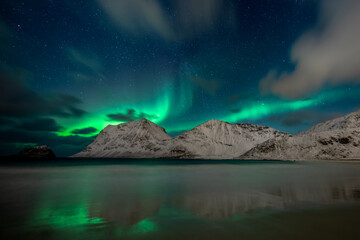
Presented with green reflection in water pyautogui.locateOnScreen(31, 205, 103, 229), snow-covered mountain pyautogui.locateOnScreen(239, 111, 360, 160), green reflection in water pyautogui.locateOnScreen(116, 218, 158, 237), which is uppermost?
snow-covered mountain pyautogui.locateOnScreen(239, 111, 360, 160)

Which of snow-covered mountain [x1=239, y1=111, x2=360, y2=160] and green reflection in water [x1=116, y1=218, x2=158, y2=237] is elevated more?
snow-covered mountain [x1=239, y1=111, x2=360, y2=160]

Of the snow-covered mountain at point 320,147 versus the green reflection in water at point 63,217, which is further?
the snow-covered mountain at point 320,147

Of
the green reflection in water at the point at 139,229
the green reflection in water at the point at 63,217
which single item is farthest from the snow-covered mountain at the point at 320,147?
the green reflection in water at the point at 63,217

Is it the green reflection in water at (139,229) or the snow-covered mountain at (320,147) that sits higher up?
the snow-covered mountain at (320,147)

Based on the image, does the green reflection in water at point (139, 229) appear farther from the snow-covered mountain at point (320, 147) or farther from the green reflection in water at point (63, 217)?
the snow-covered mountain at point (320, 147)

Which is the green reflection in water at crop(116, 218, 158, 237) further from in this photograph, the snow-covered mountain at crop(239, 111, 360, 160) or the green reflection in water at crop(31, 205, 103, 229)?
the snow-covered mountain at crop(239, 111, 360, 160)

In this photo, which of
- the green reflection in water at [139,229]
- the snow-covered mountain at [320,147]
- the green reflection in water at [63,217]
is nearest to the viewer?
the green reflection in water at [139,229]

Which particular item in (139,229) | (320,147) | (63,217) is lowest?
(63,217)

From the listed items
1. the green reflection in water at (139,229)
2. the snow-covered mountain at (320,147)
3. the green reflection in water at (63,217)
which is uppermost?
the snow-covered mountain at (320,147)

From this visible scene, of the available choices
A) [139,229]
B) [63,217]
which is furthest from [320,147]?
[63,217]

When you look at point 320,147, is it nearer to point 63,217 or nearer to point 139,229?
point 139,229

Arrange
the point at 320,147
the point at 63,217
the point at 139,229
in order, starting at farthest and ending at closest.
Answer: the point at 320,147, the point at 63,217, the point at 139,229

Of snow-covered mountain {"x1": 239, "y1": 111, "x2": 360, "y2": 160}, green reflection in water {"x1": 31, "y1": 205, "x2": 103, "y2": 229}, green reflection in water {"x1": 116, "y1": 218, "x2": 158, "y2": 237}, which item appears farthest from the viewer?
snow-covered mountain {"x1": 239, "y1": 111, "x2": 360, "y2": 160}

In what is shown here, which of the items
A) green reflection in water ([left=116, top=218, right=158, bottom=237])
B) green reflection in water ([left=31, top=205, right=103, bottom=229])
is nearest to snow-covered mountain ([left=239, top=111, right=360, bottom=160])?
green reflection in water ([left=116, top=218, right=158, bottom=237])
